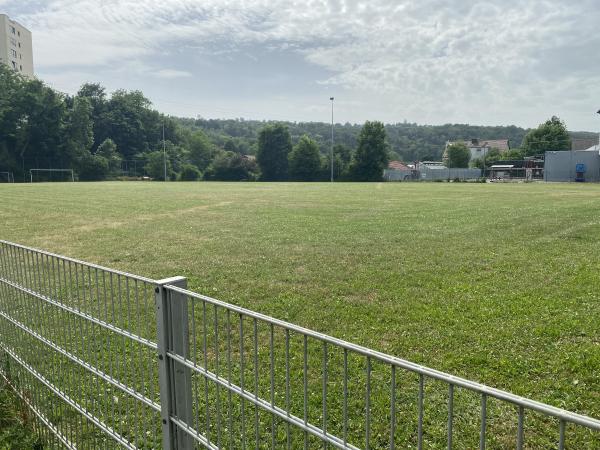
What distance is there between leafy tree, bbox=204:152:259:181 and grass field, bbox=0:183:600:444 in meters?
64.0

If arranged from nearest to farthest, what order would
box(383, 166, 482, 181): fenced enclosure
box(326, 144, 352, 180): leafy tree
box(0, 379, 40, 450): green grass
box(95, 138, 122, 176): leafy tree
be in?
box(0, 379, 40, 450): green grass, box(383, 166, 482, 181): fenced enclosure, box(326, 144, 352, 180): leafy tree, box(95, 138, 122, 176): leafy tree

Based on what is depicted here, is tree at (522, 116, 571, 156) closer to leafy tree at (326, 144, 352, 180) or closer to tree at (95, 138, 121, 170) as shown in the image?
leafy tree at (326, 144, 352, 180)

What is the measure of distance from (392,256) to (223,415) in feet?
19.6

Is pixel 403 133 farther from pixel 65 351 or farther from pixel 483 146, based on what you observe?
pixel 65 351

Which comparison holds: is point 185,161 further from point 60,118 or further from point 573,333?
point 573,333

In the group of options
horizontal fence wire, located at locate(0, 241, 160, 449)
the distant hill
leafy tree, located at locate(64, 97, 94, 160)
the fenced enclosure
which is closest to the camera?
horizontal fence wire, located at locate(0, 241, 160, 449)

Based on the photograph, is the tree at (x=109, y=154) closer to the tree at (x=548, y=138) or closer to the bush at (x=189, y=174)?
the bush at (x=189, y=174)

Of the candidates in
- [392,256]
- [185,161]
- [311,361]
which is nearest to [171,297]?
[311,361]

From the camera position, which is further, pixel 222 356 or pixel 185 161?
pixel 185 161

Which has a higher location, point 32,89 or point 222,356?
point 32,89

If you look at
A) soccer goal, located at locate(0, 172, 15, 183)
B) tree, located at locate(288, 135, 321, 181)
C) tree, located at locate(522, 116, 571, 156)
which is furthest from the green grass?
tree, located at locate(522, 116, 571, 156)

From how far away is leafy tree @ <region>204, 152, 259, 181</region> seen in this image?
7894 cm

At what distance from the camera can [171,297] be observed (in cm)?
197

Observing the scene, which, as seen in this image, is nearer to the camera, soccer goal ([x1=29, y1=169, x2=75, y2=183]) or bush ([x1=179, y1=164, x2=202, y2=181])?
soccer goal ([x1=29, y1=169, x2=75, y2=183])
